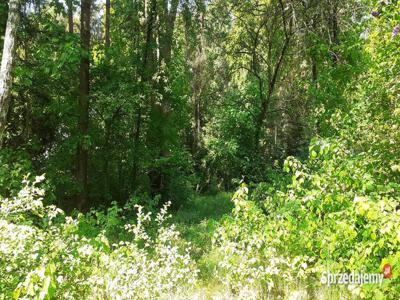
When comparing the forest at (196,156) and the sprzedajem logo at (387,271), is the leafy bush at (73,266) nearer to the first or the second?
the forest at (196,156)

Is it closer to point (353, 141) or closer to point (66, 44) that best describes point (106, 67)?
point (66, 44)

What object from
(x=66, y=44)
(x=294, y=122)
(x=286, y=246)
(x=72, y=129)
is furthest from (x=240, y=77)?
(x=286, y=246)

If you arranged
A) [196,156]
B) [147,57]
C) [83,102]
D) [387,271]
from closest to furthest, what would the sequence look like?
[387,271]
[83,102]
[147,57]
[196,156]

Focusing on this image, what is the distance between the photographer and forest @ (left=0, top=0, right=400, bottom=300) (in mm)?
4035

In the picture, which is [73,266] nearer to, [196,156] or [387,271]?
[387,271]

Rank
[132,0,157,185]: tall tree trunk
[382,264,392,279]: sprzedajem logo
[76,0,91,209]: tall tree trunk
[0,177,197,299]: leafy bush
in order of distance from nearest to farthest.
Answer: [382,264,392,279]: sprzedajem logo, [0,177,197,299]: leafy bush, [76,0,91,209]: tall tree trunk, [132,0,157,185]: tall tree trunk

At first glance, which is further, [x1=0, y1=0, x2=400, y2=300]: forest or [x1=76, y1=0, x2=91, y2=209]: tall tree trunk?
[x1=76, y1=0, x2=91, y2=209]: tall tree trunk

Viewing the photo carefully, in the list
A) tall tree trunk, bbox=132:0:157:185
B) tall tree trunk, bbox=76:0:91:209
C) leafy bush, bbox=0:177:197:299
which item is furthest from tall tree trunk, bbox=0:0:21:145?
tall tree trunk, bbox=132:0:157:185

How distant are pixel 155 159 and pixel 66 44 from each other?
497 centimetres

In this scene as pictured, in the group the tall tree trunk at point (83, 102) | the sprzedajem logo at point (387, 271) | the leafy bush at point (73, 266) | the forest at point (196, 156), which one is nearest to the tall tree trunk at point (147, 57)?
the forest at point (196, 156)

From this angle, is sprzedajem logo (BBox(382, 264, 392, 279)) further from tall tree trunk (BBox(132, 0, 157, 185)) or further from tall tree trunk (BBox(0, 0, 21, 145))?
→ tall tree trunk (BBox(132, 0, 157, 185))

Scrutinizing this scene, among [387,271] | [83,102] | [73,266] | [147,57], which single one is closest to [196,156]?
[147,57]

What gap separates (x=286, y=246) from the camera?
4.74m

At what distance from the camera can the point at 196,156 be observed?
56.1ft
